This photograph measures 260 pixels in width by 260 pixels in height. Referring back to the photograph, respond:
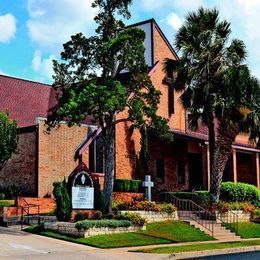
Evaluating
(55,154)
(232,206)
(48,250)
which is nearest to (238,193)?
(232,206)

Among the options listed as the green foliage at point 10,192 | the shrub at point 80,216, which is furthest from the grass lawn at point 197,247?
the green foliage at point 10,192

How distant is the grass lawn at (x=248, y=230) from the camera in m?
29.9

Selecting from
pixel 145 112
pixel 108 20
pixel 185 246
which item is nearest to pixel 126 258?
pixel 185 246

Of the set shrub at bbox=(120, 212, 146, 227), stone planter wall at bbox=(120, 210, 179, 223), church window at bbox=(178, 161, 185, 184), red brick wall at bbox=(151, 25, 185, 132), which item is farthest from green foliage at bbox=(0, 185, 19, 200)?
church window at bbox=(178, 161, 185, 184)

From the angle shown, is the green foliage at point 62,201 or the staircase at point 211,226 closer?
the green foliage at point 62,201

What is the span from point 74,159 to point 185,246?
1166 centimetres

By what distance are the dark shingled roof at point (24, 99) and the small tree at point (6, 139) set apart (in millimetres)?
6440

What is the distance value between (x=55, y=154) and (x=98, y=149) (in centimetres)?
290

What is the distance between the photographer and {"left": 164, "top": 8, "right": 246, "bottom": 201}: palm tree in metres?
33.4

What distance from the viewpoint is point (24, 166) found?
107 ft

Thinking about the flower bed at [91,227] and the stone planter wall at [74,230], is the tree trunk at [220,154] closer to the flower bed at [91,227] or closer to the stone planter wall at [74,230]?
the flower bed at [91,227]

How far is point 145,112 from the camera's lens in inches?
1081

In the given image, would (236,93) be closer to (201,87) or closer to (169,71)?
(201,87)

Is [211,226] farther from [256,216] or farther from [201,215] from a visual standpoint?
[256,216]
